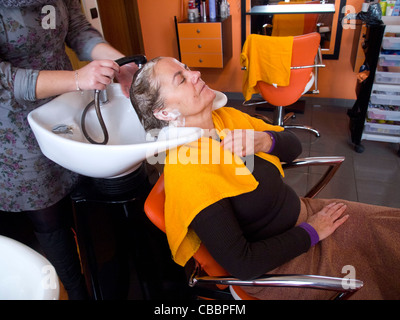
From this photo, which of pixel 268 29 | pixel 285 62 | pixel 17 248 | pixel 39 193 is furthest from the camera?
pixel 268 29

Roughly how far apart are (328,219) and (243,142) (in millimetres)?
392

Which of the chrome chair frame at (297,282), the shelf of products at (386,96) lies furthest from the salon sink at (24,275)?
the shelf of products at (386,96)

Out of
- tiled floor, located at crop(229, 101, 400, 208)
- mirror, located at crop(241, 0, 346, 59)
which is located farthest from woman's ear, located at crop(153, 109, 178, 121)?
mirror, located at crop(241, 0, 346, 59)

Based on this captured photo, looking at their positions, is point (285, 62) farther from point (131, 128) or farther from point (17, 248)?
point (17, 248)

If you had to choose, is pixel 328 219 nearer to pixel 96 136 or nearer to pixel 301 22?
pixel 96 136

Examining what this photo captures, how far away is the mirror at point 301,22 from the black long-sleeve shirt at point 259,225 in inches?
82.5

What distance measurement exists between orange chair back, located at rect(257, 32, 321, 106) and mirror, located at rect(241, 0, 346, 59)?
753 mm

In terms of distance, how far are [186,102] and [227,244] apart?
0.42 metres

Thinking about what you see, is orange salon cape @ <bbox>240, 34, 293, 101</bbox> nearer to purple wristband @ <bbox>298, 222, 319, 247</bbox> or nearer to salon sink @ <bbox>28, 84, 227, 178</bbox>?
salon sink @ <bbox>28, 84, 227, 178</bbox>

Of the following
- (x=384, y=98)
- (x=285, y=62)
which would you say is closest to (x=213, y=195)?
(x=285, y=62)

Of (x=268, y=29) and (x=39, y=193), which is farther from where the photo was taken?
(x=268, y=29)

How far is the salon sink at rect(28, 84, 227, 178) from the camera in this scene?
0.79 m

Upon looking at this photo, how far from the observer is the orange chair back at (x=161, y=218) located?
89 cm
